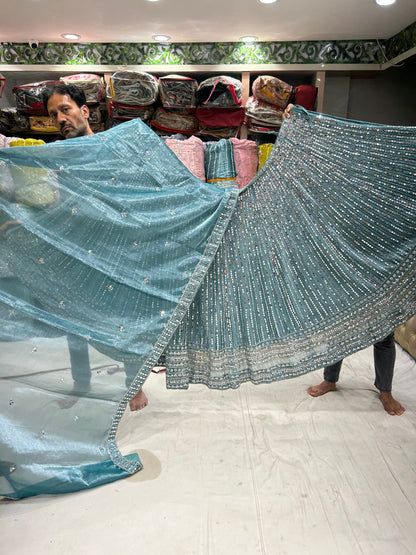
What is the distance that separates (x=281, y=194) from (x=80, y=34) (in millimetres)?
2466

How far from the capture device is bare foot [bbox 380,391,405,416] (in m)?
1.83

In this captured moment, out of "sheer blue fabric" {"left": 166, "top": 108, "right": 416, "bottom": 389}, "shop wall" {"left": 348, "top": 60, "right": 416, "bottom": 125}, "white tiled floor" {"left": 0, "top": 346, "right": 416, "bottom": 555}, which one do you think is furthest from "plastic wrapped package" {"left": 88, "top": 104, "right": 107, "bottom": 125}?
"white tiled floor" {"left": 0, "top": 346, "right": 416, "bottom": 555}

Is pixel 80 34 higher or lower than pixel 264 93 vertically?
higher

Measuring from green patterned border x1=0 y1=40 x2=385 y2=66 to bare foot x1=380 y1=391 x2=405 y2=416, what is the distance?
2.53m

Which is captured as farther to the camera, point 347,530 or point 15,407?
point 15,407

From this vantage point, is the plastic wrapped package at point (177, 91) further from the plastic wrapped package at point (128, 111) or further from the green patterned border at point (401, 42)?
the green patterned border at point (401, 42)

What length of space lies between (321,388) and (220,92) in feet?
7.24

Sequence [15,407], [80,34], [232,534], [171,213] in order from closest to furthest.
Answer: [232,534], [15,407], [171,213], [80,34]

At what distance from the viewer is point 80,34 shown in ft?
10.1

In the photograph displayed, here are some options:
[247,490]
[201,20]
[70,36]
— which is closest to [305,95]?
[201,20]

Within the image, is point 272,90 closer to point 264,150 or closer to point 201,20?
point 264,150

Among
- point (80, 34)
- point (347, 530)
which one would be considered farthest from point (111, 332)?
point (80, 34)

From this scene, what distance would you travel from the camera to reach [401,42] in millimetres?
2934

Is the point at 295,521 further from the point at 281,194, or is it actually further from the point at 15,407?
the point at 281,194
